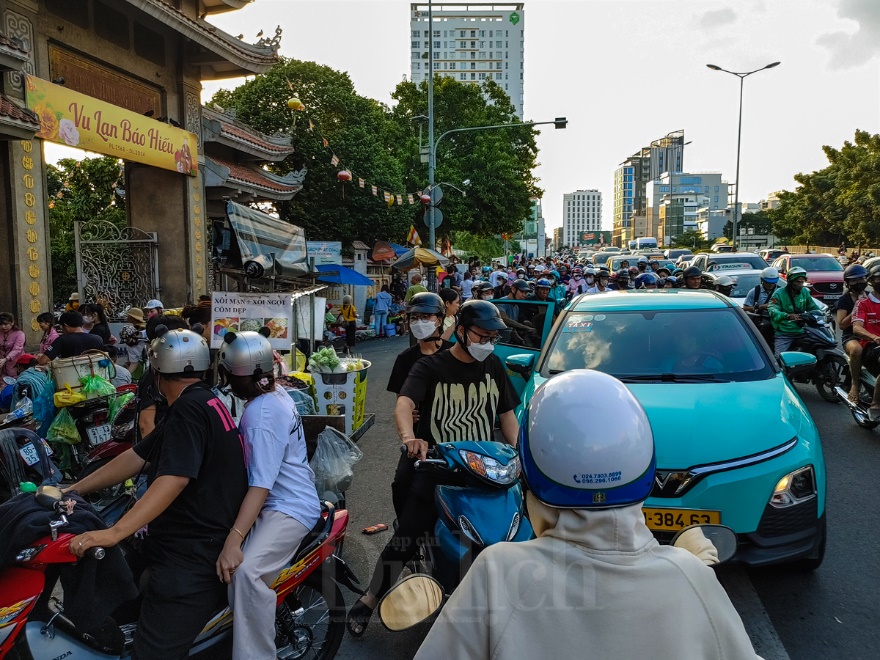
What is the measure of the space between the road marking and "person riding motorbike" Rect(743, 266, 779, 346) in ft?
21.0

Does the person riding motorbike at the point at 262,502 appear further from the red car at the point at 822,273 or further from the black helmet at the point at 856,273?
the red car at the point at 822,273

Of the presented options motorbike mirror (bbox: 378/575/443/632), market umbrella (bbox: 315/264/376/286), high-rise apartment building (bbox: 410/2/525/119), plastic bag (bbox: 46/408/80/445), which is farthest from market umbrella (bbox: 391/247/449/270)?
high-rise apartment building (bbox: 410/2/525/119)

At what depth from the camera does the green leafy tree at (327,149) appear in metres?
27.5

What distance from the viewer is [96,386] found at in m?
6.58

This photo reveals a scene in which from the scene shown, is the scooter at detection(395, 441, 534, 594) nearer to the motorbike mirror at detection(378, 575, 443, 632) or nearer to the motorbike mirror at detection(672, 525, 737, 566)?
the motorbike mirror at detection(378, 575, 443, 632)

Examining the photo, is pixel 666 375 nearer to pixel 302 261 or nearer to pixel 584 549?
pixel 584 549

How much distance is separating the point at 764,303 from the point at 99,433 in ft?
30.0

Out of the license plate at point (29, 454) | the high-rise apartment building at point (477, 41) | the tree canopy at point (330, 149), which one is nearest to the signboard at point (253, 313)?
the license plate at point (29, 454)

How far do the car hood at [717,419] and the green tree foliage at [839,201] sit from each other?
39.5 meters

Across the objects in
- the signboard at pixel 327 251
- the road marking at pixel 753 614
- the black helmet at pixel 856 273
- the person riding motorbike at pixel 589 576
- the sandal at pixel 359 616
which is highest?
the signboard at pixel 327 251

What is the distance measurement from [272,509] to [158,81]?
14.3 metres

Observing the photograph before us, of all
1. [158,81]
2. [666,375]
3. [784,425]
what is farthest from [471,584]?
[158,81]

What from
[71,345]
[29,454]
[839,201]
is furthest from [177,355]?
[839,201]

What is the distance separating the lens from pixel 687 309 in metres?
5.22
